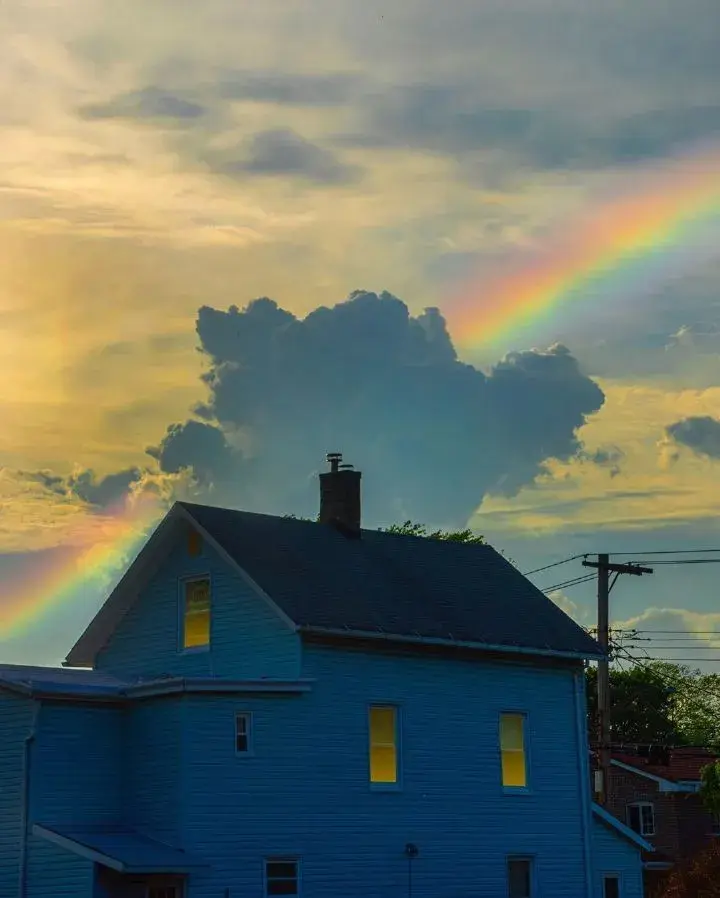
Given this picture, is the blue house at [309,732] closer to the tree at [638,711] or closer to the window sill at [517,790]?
the window sill at [517,790]

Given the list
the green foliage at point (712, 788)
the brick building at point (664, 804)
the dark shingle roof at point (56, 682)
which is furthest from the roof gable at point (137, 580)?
the brick building at point (664, 804)

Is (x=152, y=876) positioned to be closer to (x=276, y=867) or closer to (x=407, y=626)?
(x=276, y=867)

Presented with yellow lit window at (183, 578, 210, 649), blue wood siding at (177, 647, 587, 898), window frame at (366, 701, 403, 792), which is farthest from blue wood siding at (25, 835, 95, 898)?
window frame at (366, 701, 403, 792)

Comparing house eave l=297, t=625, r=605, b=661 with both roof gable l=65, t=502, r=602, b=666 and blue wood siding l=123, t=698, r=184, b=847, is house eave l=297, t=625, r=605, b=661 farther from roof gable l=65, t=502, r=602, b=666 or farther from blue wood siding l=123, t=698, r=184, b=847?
blue wood siding l=123, t=698, r=184, b=847

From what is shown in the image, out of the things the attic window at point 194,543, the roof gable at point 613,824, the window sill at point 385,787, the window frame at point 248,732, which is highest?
the attic window at point 194,543

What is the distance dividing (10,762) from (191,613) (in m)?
6.34

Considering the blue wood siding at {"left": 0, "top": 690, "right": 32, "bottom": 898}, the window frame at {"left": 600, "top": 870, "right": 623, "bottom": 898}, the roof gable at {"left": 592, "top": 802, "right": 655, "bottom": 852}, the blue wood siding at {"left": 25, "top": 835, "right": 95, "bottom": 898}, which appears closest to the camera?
the blue wood siding at {"left": 25, "top": 835, "right": 95, "bottom": 898}

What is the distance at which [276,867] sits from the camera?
111 feet

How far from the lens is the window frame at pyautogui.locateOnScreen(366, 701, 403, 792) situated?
36.2 meters

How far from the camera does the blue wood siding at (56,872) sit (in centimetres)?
3173

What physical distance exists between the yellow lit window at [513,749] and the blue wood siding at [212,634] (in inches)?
291

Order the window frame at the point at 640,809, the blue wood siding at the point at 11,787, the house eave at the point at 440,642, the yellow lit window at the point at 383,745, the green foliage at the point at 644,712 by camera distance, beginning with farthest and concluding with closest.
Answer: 1. the green foliage at the point at 644,712
2. the window frame at the point at 640,809
3. the yellow lit window at the point at 383,745
4. the house eave at the point at 440,642
5. the blue wood siding at the point at 11,787

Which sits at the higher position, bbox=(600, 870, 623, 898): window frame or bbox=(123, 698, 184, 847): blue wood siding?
bbox=(123, 698, 184, 847): blue wood siding

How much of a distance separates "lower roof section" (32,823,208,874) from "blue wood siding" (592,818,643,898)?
1372 centimetres
